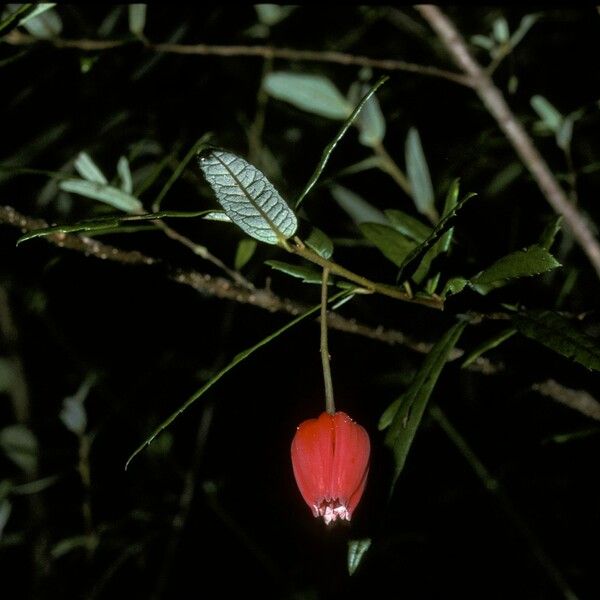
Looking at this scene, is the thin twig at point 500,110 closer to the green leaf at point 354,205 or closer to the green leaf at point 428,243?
the green leaf at point 428,243

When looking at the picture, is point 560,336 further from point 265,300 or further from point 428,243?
point 265,300

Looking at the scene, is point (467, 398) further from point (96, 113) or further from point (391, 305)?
point (96, 113)

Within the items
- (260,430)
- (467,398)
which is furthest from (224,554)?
(467,398)

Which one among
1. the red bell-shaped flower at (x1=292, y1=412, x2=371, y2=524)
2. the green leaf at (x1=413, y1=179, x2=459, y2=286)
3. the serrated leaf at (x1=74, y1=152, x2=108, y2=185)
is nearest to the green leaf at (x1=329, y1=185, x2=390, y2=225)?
the serrated leaf at (x1=74, y1=152, x2=108, y2=185)

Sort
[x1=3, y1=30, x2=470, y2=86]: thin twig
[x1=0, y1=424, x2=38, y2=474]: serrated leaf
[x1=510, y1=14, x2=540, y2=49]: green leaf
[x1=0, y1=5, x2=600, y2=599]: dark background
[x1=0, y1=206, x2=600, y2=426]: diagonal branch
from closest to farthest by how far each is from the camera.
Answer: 1. [x1=0, y1=206, x2=600, y2=426]: diagonal branch
2. [x1=3, y1=30, x2=470, y2=86]: thin twig
3. [x1=510, y1=14, x2=540, y2=49]: green leaf
4. [x1=0, y1=5, x2=600, y2=599]: dark background
5. [x1=0, y1=424, x2=38, y2=474]: serrated leaf

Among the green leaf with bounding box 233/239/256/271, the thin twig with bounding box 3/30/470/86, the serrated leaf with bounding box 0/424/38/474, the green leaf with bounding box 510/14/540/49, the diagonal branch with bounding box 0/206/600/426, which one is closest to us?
the diagonal branch with bounding box 0/206/600/426

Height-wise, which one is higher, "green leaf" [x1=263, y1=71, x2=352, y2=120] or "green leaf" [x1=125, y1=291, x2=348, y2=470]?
"green leaf" [x1=125, y1=291, x2=348, y2=470]

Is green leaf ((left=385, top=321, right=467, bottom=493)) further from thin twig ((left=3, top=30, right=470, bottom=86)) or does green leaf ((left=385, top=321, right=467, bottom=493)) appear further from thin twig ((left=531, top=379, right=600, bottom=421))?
thin twig ((left=3, top=30, right=470, bottom=86))
